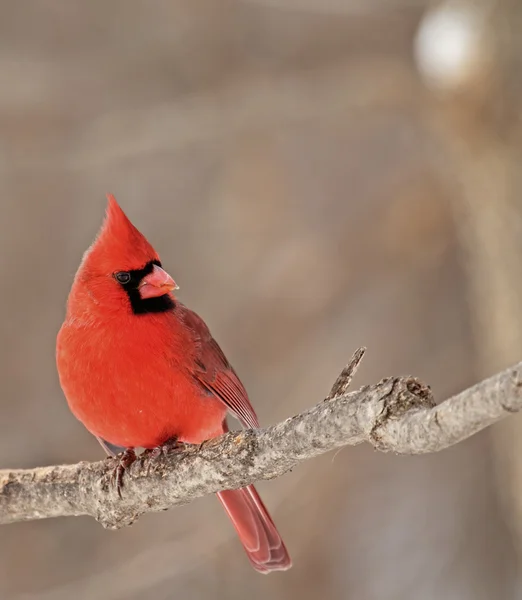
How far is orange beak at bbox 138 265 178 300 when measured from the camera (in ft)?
5.68

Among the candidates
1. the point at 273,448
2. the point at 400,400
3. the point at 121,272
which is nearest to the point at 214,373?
the point at 121,272

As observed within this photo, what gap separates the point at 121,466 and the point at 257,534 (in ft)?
1.48

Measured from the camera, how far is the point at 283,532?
326 cm

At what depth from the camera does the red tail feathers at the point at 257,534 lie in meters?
2.09

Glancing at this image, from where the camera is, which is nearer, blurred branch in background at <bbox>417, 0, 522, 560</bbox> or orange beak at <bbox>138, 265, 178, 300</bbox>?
orange beak at <bbox>138, 265, 178, 300</bbox>

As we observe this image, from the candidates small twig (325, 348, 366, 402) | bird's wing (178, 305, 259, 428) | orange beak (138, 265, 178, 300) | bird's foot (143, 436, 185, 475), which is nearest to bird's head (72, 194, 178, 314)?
orange beak (138, 265, 178, 300)

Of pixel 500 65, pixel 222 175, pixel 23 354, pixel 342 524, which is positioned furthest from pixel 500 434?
pixel 23 354

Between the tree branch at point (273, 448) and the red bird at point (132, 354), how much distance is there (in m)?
0.11

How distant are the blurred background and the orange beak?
1.38 meters

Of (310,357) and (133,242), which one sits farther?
(310,357)

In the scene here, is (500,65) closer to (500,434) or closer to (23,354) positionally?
(500,434)

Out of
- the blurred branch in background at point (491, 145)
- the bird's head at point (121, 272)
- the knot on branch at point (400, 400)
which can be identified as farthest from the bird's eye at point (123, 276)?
the blurred branch in background at point (491, 145)

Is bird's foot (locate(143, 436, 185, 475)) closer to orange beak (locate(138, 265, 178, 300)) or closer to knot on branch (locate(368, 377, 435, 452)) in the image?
orange beak (locate(138, 265, 178, 300))

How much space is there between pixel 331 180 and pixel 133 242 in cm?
199
